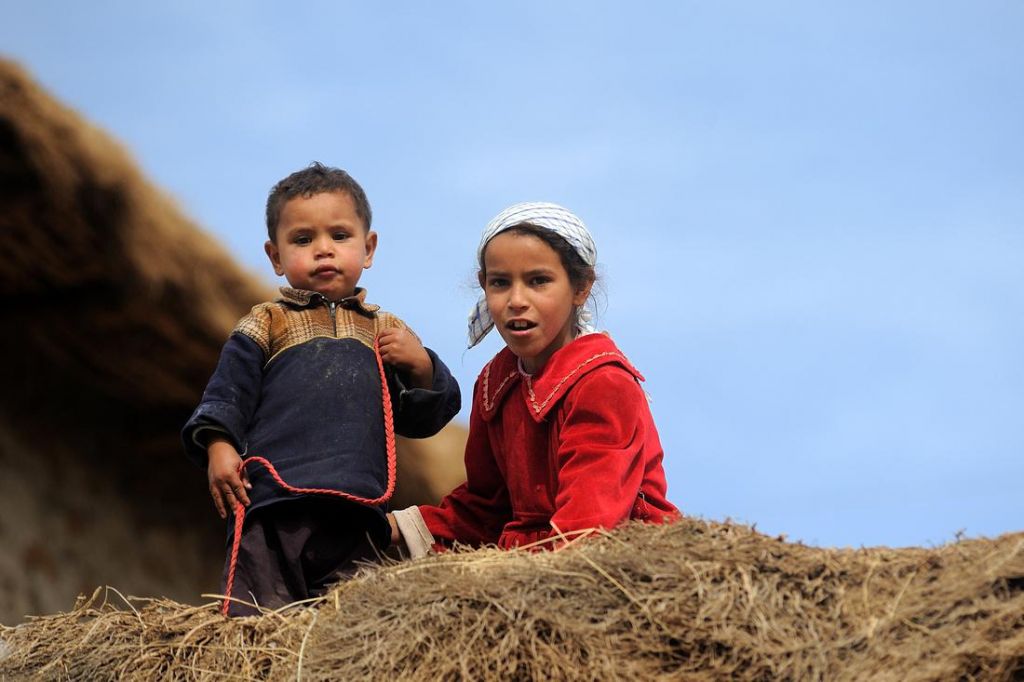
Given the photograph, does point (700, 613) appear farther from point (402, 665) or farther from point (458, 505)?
point (458, 505)

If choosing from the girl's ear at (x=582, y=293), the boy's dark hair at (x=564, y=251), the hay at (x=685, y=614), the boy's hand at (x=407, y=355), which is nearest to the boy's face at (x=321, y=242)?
the boy's hand at (x=407, y=355)

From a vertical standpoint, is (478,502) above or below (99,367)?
below

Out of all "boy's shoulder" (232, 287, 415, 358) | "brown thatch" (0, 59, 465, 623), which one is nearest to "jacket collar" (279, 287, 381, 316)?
"boy's shoulder" (232, 287, 415, 358)

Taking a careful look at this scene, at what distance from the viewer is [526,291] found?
11.7 ft

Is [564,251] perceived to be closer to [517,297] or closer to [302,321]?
[517,297]

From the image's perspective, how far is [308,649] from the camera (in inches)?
108

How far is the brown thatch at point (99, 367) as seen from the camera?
4910 mm

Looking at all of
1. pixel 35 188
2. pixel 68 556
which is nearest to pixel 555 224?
pixel 35 188

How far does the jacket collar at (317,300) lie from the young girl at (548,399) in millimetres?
331

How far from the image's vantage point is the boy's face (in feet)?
12.3

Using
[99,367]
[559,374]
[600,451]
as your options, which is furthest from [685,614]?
[99,367]

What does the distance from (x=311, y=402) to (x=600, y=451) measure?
821 mm

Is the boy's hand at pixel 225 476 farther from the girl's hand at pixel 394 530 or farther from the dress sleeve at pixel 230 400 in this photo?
the girl's hand at pixel 394 530

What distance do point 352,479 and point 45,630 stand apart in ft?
2.75
